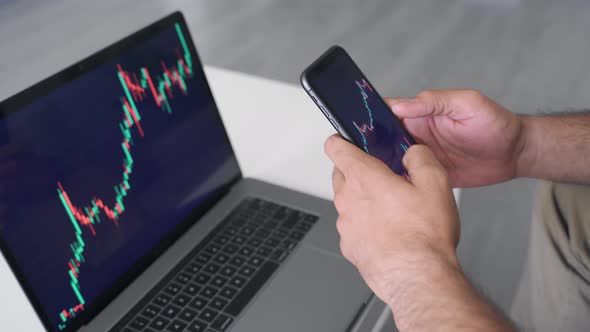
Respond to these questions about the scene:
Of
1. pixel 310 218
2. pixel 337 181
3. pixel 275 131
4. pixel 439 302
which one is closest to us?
pixel 439 302

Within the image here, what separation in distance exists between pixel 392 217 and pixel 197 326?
0.31 m

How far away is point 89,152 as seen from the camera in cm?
Answer: 78

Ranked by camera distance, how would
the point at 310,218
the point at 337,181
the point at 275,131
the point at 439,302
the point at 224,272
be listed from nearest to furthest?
the point at 439,302 → the point at 337,181 → the point at 224,272 → the point at 310,218 → the point at 275,131

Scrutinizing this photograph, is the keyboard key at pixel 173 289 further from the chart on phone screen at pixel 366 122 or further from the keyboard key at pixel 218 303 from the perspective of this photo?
the chart on phone screen at pixel 366 122

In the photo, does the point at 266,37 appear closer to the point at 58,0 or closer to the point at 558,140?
the point at 58,0

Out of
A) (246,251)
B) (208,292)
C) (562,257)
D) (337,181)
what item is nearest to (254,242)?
(246,251)

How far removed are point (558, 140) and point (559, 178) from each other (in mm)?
78

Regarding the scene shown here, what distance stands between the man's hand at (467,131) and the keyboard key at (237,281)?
0.37 meters

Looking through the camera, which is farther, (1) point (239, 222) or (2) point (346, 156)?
(1) point (239, 222)

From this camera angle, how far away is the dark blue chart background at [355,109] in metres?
0.77

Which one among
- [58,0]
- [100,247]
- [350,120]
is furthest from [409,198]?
[58,0]

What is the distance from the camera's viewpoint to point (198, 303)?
80 cm

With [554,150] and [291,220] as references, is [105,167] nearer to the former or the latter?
[291,220]

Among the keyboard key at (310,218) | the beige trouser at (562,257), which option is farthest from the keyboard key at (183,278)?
the beige trouser at (562,257)
